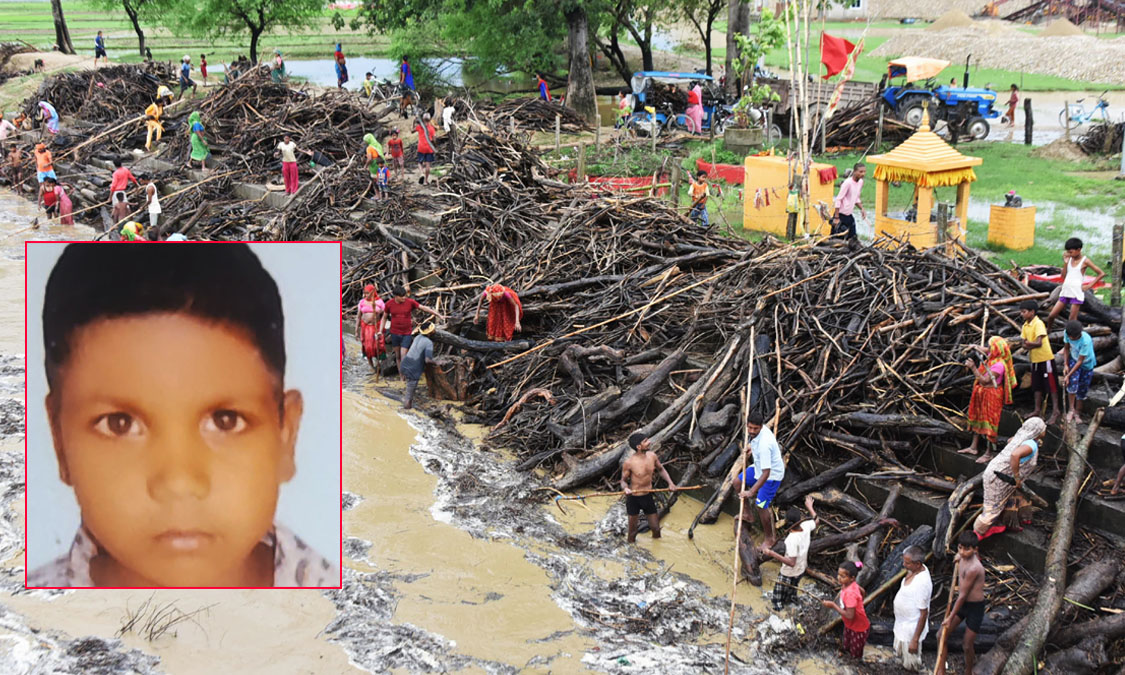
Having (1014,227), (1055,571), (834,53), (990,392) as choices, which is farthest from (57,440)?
(834,53)

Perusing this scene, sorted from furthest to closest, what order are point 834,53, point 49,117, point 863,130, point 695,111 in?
point 49,117 < point 695,111 < point 863,130 < point 834,53

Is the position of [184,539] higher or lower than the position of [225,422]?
lower

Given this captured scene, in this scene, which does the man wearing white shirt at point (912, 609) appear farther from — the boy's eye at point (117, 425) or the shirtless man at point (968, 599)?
the boy's eye at point (117, 425)

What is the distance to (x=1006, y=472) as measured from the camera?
772 cm

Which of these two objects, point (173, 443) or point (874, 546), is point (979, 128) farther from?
point (173, 443)

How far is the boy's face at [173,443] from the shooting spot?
3.48m

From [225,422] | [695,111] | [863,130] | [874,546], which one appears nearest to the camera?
[225,422]

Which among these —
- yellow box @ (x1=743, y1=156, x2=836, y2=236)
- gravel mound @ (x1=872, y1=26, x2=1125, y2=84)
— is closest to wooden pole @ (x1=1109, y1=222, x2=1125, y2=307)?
yellow box @ (x1=743, y1=156, x2=836, y2=236)

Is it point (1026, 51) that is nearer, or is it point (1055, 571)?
point (1055, 571)

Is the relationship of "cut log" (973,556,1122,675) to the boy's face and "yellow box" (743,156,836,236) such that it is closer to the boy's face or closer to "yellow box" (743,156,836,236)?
the boy's face

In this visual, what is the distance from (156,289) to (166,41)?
55.4m

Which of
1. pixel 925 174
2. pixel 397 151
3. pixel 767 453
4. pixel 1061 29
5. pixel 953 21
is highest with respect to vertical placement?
pixel 953 21

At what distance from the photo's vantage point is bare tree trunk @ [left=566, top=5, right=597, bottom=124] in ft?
94.3

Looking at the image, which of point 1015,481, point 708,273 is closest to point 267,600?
point 1015,481
